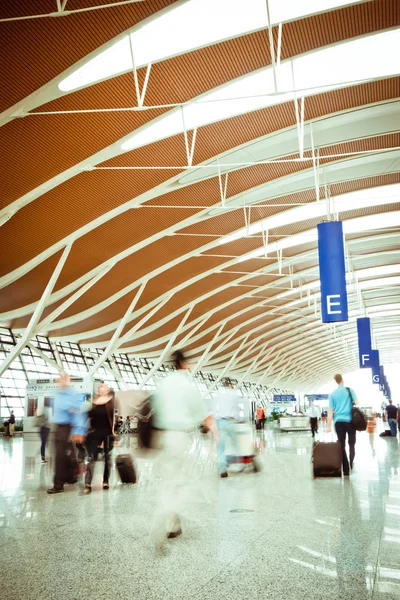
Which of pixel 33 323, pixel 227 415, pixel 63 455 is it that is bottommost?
pixel 63 455

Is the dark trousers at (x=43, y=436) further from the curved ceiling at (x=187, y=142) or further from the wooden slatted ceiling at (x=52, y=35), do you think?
the wooden slatted ceiling at (x=52, y=35)

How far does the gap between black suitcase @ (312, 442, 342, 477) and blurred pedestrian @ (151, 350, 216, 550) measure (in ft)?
17.9

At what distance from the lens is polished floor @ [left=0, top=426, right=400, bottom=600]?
415cm

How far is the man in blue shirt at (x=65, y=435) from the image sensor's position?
9711 millimetres

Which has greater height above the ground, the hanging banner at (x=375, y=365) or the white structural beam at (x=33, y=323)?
the white structural beam at (x=33, y=323)

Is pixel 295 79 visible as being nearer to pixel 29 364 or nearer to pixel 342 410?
pixel 342 410

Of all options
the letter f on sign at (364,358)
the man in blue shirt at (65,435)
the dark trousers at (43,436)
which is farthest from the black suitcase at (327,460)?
the letter f on sign at (364,358)

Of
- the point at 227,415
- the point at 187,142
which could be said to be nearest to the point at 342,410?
the point at 227,415

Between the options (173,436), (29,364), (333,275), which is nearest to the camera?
(173,436)

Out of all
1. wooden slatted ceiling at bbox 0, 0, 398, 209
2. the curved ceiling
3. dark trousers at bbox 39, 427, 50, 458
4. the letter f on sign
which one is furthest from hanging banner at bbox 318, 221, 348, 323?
the letter f on sign

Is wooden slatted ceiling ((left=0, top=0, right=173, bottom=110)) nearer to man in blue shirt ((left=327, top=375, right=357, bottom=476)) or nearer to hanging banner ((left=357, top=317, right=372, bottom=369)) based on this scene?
man in blue shirt ((left=327, top=375, right=357, bottom=476))

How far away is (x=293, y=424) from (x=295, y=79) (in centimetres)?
3044

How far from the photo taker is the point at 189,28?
1346 cm

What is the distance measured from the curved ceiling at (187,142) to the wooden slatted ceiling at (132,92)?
0.04 meters
